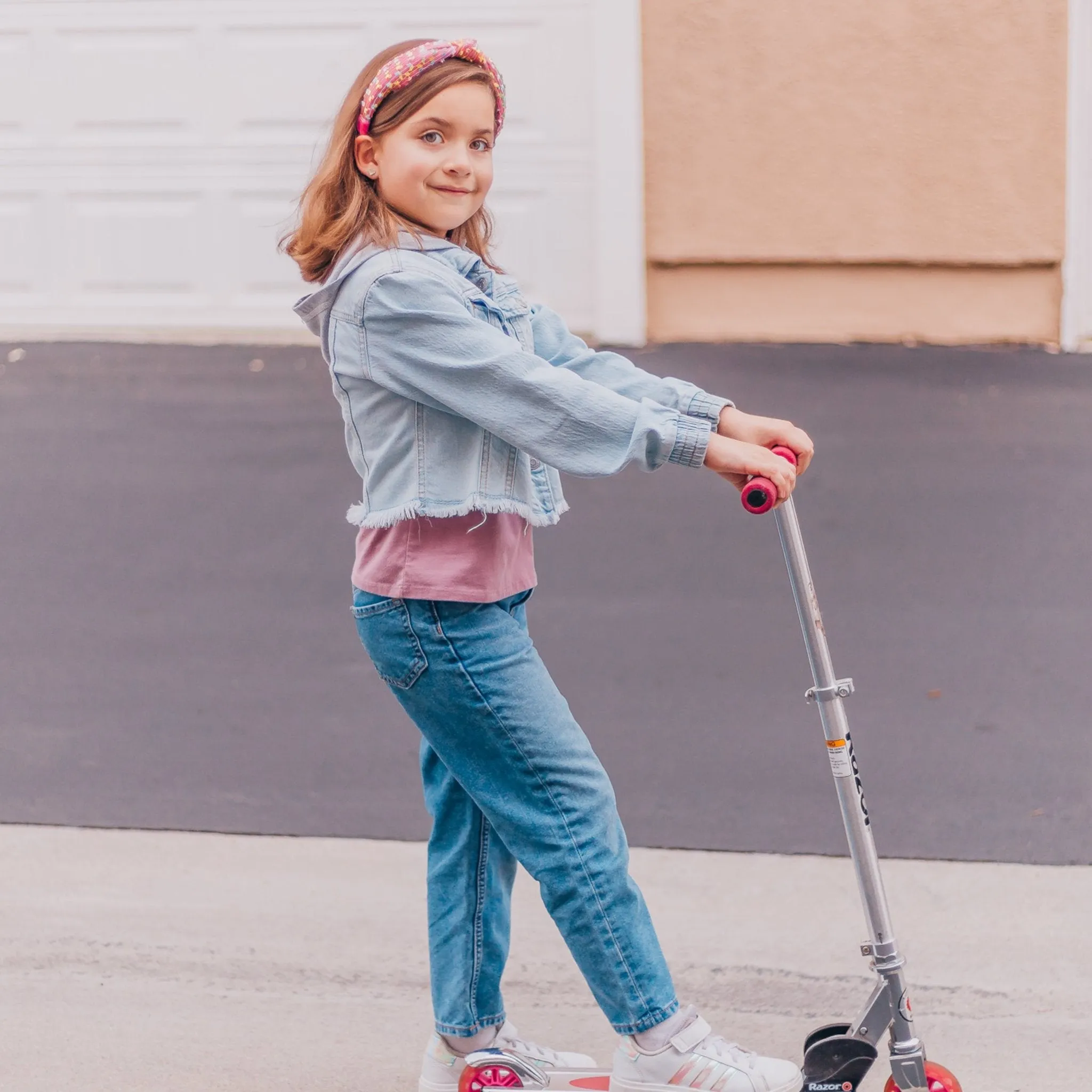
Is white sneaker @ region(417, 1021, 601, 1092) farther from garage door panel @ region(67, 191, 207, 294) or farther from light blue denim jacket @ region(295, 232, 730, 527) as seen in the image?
garage door panel @ region(67, 191, 207, 294)

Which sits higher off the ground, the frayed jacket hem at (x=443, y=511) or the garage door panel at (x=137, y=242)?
the garage door panel at (x=137, y=242)

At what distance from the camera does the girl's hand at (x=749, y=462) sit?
2.13m

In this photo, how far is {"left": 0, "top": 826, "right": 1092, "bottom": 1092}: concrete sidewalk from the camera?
9.07ft

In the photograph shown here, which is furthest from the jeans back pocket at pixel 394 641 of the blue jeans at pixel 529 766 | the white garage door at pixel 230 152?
the white garage door at pixel 230 152

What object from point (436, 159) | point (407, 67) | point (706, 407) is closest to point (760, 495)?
point (706, 407)

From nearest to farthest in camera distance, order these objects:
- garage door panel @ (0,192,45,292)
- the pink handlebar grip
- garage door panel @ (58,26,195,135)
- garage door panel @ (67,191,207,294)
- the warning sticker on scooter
Result: the pink handlebar grip, the warning sticker on scooter, garage door panel @ (58,26,195,135), garage door panel @ (67,191,207,294), garage door panel @ (0,192,45,292)

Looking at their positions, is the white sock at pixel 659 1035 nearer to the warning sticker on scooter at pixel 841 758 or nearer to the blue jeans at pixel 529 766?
the blue jeans at pixel 529 766

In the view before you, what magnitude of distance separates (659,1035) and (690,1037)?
1.9 inches

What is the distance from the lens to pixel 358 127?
2320mm

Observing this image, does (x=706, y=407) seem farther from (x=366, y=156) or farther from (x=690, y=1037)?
(x=690, y=1037)

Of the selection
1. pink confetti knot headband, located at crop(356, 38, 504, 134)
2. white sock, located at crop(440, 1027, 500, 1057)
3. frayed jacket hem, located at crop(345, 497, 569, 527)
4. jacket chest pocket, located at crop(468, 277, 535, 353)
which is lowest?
white sock, located at crop(440, 1027, 500, 1057)

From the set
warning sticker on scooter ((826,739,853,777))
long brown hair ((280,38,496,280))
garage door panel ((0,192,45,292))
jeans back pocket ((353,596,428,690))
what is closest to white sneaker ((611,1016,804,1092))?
warning sticker on scooter ((826,739,853,777))

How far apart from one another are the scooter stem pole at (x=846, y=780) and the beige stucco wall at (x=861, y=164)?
6.68m

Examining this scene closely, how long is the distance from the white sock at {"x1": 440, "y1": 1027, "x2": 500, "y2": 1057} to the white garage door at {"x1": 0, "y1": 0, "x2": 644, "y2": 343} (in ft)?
21.9
